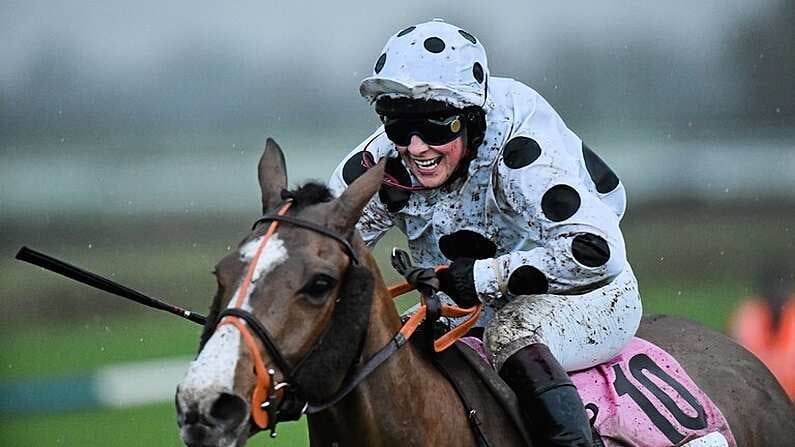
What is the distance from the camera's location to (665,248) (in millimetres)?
8867

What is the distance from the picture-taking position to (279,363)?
2.72 m

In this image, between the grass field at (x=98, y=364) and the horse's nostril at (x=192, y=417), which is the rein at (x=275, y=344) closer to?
the horse's nostril at (x=192, y=417)

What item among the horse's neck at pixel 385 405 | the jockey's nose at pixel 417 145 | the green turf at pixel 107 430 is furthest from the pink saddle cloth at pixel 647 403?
the green turf at pixel 107 430

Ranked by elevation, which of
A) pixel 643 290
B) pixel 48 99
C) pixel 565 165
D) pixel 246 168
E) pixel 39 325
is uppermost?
pixel 565 165

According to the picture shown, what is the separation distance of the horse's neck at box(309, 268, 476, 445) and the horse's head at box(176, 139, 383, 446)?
0.13 meters

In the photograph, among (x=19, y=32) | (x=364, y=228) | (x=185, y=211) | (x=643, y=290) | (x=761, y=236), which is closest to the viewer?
(x=364, y=228)

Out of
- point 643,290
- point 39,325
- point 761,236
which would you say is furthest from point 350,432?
point 761,236

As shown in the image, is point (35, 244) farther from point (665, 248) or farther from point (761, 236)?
Result: point (761, 236)

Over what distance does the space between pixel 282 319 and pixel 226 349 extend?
0.52 ft

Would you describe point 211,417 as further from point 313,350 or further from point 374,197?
point 374,197

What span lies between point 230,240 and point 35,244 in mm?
1126

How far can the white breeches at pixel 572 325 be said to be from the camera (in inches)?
138

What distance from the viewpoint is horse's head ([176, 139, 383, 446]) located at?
2580 mm

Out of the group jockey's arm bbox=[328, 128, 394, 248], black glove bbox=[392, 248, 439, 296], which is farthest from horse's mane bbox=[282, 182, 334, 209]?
jockey's arm bbox=[328, 128, 394, 248]
